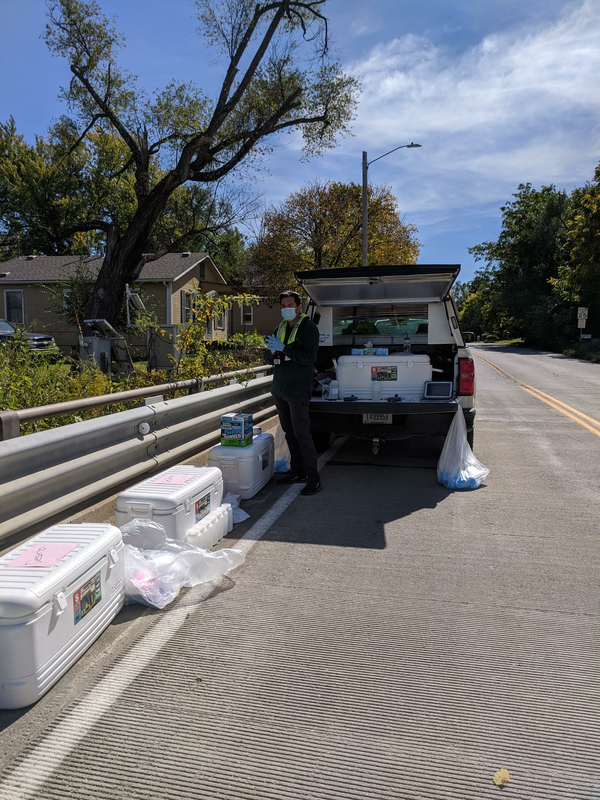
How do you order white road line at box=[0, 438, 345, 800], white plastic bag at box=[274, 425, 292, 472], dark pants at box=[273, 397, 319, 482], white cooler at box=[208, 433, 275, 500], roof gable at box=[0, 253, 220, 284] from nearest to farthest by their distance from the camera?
1. white road line at box=[0, 438, 345, 800]
2. white cooler at box=[208, 433, 275, 500]
3. dark pants at box=[273, 397, 319, 482]
4. white plastic bag at box=[274, 425, 292, 472]
5. roof gable at box=[0, 253, 220, 284]

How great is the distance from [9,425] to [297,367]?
9.29ft

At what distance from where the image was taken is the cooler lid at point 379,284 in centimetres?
613

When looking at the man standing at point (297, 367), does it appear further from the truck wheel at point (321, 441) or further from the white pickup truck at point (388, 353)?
the truck wheel at point (321, 441)

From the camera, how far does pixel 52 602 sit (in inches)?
105

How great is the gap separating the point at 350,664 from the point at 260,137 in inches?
638

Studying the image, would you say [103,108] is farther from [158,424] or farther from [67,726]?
[67,726]

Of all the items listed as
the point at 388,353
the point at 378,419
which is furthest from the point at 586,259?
the point at 378,419

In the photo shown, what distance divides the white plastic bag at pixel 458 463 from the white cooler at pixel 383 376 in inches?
25.0

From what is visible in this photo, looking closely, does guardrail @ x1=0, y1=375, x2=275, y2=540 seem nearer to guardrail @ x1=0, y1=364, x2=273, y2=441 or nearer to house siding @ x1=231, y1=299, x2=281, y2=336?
guardrail @ x1=0, y1=364, x2=273, y2=441

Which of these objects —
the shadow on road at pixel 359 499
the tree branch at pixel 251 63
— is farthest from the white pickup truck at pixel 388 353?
the tree branch at pixel 251 63

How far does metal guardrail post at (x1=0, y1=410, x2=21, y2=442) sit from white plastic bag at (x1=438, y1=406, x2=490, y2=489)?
166 inches

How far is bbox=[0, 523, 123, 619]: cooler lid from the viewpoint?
253cm

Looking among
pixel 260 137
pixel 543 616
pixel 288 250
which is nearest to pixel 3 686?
pixel 543 616

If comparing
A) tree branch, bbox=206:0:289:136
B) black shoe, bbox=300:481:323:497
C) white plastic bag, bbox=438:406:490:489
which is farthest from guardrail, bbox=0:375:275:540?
tree branch, bbox=206:0:289:136
